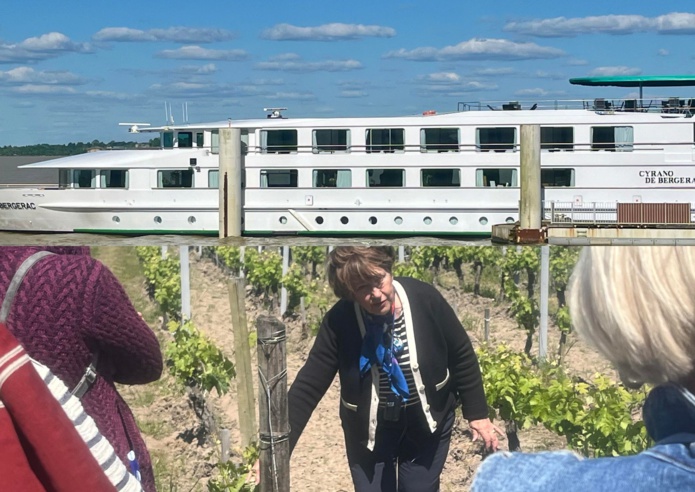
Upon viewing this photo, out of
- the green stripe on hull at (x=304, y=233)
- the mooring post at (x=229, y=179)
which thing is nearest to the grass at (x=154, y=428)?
the mooring post at (x=229, y=179)

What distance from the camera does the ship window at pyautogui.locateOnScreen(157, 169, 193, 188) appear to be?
20483 mm

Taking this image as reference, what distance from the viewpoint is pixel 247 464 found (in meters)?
1.77

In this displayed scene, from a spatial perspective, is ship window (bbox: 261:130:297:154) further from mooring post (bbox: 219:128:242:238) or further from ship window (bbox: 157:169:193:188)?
mooring post (bbox: 219:128:242:238)

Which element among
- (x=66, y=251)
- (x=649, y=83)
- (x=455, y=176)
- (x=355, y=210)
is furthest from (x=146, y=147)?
(x=66, y=251)

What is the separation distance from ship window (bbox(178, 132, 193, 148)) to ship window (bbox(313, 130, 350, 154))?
237 centimetres

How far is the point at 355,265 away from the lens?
1.69 m

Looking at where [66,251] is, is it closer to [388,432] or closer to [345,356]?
[345,356]

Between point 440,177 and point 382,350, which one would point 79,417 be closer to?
point 382,350

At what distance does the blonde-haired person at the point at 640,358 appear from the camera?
3.68 feet

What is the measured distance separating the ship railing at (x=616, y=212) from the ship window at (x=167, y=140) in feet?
22.9

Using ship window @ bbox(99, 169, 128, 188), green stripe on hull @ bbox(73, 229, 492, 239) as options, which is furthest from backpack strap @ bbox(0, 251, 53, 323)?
ship window @ bbox(99, 169, 128, 188)

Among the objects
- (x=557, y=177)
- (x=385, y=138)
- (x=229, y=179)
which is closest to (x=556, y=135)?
(x=557, y=177)

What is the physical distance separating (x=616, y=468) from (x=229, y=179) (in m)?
14.0

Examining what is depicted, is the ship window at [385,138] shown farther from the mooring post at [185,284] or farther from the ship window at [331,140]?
the mooring post at [185,284]
